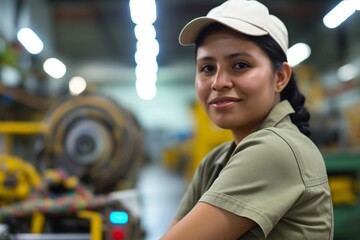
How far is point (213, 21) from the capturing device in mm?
1008

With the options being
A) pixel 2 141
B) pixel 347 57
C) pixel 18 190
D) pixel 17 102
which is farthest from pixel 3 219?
pixel 347 57

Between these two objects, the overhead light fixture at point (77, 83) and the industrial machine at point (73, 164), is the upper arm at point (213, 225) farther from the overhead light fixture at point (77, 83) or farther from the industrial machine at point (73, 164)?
the overhead light fixture at point (77, 83)

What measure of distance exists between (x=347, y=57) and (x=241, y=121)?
31.4ft

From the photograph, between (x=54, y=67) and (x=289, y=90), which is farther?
(x=54, y=67)

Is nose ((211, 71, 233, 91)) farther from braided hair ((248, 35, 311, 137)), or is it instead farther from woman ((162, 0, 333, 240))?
braided hair ((248, 35, 311, 137))

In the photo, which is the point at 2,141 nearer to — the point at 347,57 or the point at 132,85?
the point at 347,57

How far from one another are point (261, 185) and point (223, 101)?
0.28 meters

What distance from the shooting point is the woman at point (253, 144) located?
0.80 meters

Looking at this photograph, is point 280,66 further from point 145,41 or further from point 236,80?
point 145,41

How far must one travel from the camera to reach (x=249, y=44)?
0.97 metres

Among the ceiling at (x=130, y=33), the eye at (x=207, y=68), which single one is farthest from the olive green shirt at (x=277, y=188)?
the ceiling at (x=130, y=33)

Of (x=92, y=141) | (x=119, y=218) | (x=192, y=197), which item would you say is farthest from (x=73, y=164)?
(x=192, y=197)

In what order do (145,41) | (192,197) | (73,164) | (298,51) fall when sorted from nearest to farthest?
1. (192,197)
2. (73,164)
3. (145,41)
4. (298,51)

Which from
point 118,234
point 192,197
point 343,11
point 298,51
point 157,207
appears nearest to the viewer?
point 192,197
